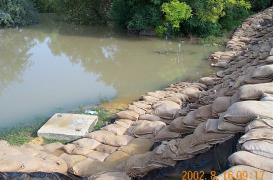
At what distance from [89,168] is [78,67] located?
614 centimetres

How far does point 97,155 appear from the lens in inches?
211

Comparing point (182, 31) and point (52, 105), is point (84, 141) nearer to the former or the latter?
point (52, 105)

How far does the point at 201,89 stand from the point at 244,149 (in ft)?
16.0

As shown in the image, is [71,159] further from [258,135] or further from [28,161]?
[258,135]

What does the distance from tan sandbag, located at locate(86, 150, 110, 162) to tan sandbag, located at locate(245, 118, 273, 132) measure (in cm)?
246

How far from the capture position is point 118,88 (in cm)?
895

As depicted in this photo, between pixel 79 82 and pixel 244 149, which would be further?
pixel 79 82

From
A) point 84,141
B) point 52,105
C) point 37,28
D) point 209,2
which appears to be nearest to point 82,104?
point 52,105

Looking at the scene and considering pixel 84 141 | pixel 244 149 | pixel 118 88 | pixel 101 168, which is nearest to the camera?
pixel 244 149

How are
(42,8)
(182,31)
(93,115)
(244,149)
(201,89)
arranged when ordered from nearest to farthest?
(244,149) → (93,115) → (201,89) → (182,31) → (42,8)

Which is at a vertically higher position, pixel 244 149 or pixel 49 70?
pixel 244 149

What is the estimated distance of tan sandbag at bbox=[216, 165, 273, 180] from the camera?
2785 millimetres

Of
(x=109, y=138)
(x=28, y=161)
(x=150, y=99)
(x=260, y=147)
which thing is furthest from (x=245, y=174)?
(x=150, y=99)

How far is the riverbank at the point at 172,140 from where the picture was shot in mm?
3309
